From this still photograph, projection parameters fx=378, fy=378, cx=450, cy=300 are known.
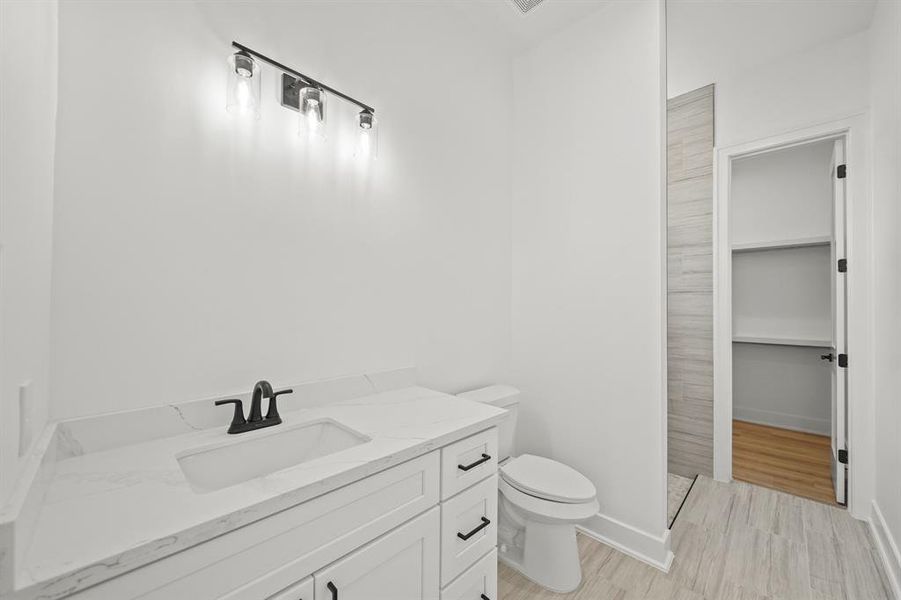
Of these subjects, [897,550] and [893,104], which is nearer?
[897,550]

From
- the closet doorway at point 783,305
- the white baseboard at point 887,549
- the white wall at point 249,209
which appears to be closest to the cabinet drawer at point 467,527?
the white wall at point 249,209

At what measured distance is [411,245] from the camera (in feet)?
5.80

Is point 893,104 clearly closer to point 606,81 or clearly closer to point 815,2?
point 815,2

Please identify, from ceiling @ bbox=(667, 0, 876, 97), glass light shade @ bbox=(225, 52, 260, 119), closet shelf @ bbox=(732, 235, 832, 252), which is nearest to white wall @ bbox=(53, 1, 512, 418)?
glass light shade @ bbox=(225, 52, 260, 119)

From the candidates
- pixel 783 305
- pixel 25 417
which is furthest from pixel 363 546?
pixel 783 305

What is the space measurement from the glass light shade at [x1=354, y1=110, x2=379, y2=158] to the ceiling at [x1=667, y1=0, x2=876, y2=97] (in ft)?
6.04

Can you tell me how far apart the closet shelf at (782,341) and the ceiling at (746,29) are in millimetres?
2404

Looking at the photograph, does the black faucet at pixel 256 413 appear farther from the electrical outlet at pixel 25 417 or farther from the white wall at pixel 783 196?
the white wall at pixel 783 196

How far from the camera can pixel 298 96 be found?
135cm

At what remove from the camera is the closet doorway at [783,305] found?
3355 mm

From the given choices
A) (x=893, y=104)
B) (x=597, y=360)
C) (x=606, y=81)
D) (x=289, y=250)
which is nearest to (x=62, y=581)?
(x=289, y=250)

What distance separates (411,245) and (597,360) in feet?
3.71

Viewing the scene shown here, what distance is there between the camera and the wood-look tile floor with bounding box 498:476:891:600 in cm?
159

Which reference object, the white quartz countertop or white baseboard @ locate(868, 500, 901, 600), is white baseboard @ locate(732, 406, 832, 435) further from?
the white quartz countertop
